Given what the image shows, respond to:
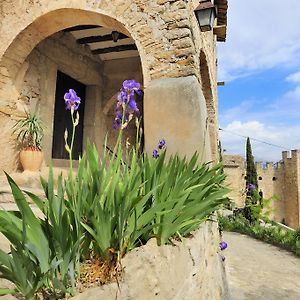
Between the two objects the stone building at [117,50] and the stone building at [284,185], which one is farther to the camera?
the stone building at [284,185]

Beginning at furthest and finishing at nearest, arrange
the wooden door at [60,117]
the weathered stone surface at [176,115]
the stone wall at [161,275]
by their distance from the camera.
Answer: the wooden door at [60,117] < the weathered stone surface at [176,115] < the stone wall at [161,275]

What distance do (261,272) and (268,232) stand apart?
10.0 ft

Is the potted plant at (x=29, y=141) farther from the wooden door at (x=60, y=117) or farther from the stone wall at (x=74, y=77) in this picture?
the wooden door at (x=60, y=117)

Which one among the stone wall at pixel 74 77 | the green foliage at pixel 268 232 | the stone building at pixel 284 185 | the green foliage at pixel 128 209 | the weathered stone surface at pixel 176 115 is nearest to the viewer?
the green foliage at pixel 128 209

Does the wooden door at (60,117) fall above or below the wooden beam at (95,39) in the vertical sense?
below

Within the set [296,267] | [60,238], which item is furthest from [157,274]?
[296,267]

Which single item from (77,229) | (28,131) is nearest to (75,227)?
(77,229)

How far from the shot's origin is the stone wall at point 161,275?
1.29 metres

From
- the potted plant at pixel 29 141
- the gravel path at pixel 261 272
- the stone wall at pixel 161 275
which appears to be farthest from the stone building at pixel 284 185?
the stone wall at pixel 161 275

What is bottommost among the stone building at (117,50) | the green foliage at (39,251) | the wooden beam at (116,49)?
the green foliage at (39,251)

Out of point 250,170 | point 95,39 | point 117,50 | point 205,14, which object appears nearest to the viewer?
point 205,14

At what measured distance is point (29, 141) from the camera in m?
4.64

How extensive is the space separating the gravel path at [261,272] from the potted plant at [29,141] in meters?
3.37

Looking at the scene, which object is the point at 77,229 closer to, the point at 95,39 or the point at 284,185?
the point at 95,39
